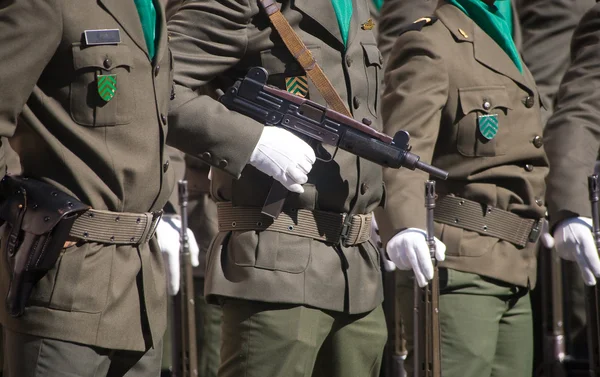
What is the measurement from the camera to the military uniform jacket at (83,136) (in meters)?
2.35

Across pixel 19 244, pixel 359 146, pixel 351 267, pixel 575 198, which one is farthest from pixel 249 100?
pixel 575 198

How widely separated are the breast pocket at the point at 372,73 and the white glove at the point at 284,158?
15.5 inches

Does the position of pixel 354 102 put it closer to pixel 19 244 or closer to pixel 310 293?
pixel 310 293

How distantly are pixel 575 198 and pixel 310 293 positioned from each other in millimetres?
1497

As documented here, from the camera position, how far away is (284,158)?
290 cm

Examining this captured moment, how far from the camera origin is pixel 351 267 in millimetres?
3098

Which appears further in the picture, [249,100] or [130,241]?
[249,100]

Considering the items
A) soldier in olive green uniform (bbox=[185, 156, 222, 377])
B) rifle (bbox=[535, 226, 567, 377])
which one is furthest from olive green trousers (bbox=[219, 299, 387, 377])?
rifle (bbox=[535, 226, 567, 377])

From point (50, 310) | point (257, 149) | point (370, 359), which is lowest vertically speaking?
point (370, 359)

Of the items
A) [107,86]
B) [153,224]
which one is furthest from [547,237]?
[107,86]

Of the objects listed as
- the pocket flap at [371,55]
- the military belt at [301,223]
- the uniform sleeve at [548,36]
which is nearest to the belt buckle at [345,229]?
the military belt at [301,223]

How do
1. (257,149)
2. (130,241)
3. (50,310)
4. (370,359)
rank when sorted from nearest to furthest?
(50,310)
(130,241)
(257,149)
(370,359)

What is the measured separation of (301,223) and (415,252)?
0.50 meters

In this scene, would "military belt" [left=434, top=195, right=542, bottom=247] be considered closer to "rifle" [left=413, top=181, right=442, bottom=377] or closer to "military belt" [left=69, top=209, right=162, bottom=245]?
"rifle" [left=413, top=181, right=442, bottom=377]
